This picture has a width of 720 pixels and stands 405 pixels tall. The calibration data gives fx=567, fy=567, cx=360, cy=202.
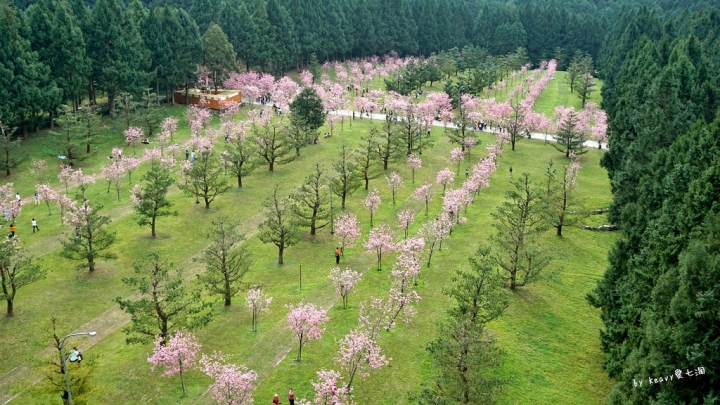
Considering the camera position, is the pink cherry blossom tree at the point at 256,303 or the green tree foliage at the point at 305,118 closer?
the pink cherry blossom tree at the point at 256,303

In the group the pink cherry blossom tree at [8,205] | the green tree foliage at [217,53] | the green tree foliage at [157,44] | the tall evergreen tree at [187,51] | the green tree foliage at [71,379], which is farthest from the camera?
the green tree foliage at [217,53]

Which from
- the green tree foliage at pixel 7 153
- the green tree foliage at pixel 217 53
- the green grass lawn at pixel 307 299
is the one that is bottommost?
the green grass lawn at pixel 307 299

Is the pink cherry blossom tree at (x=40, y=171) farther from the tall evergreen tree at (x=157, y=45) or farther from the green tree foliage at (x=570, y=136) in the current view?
the green tree foliage at (x=570, y=136)

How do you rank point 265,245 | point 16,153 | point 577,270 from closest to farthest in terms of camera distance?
1. point 577,270
2. point 265,245
3. point 16,153

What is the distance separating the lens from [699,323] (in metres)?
20.9

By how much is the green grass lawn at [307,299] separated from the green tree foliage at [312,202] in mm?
1903

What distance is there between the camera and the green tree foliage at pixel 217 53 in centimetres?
9112

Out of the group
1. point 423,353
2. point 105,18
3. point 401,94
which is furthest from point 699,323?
point 401,94

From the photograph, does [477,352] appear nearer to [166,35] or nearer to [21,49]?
[21,49]

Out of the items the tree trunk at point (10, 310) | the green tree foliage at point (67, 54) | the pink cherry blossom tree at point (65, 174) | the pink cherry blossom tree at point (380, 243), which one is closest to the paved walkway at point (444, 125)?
the green tree foliage at point (67, 54)

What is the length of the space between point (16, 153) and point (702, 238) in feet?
226

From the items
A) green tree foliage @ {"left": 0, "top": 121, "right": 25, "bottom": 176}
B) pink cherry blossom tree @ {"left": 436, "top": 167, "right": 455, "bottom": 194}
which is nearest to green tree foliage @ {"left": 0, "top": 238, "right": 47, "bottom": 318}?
green tree foliage @ {"left": 0, "top": 121, "right": 25, "bottom": 176}

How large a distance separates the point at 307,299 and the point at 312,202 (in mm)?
13677

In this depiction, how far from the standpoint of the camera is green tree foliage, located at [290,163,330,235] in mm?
51688
